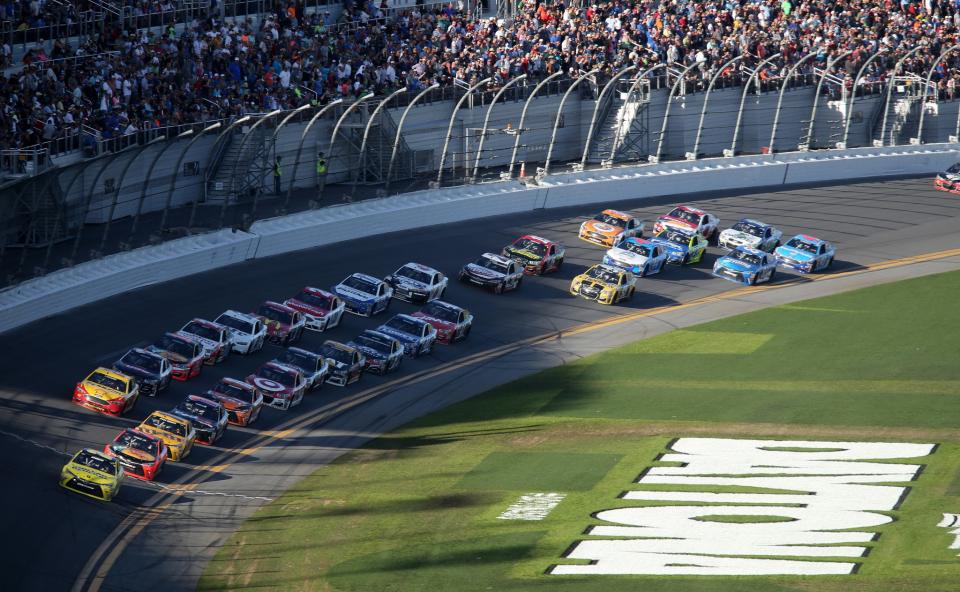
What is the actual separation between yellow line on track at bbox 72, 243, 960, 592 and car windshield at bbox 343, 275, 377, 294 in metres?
4.68

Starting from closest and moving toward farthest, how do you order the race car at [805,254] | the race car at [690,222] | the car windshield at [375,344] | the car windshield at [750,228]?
the car windshield at [375,344], the race car at [805,254], the car windshield at [750,228], the race car at [690,222]

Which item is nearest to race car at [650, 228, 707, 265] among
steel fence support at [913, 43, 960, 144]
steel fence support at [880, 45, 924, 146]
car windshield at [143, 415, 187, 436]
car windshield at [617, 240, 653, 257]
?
car windshield at [617, 240, 653, 257]

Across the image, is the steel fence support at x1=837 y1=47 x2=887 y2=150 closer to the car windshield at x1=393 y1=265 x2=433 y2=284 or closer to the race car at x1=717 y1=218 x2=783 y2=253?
the race car at x1=717 y1=218 x2=783 y2=253

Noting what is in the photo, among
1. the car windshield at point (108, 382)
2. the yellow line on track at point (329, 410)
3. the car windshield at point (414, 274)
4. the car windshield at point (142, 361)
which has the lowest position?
the yellow line on track at point (329, 410)

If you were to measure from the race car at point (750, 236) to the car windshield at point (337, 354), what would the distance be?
19336 mm

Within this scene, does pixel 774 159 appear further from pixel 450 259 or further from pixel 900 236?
pixel 450 259

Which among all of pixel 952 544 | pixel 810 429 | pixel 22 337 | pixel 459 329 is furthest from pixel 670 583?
pixel 22 337

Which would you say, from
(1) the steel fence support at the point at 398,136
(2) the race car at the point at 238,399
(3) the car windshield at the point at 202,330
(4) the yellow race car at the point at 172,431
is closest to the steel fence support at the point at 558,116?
(1) the steel fence support at the point at 398,136

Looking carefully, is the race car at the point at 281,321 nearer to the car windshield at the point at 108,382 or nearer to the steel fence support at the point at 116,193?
the steel fence support at the point at 116,193

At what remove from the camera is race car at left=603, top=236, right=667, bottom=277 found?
61.8 metres

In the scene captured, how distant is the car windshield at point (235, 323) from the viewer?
52.5 m

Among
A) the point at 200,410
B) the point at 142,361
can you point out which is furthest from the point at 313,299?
the point at 200,410

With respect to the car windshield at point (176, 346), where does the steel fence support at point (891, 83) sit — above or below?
above

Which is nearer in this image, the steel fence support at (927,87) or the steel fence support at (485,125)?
the steel fence support at (485,125)
